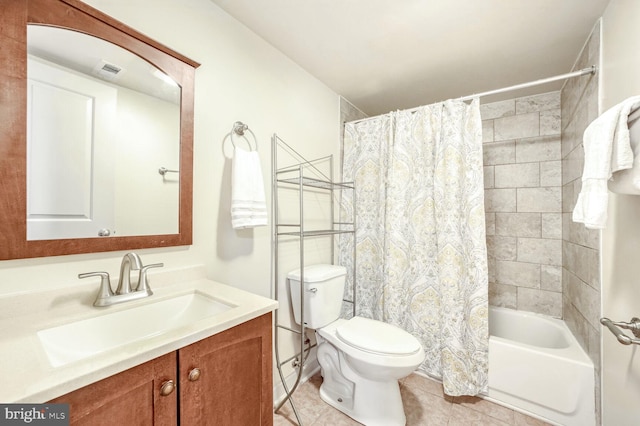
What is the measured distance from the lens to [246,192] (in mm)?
1394

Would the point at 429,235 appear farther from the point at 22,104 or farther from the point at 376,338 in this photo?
the point at 22,104

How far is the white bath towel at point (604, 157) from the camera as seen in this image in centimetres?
85

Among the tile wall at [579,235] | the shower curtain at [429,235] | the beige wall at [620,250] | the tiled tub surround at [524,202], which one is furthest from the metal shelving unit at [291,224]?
the tiled tub surround at [524,202]

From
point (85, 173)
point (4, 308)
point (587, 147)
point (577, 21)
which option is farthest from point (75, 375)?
point (577, 21)

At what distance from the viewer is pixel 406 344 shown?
1467mm

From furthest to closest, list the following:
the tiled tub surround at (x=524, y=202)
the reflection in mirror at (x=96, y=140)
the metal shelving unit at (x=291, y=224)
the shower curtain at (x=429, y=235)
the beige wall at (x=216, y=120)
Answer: the tiled tub surround at (x=524, y=202)
the shower curtain at (x=429, y=235)
the metal shelving unit at (x=291, y=224)
the beige wall at (x=216, y=120)
the reflection in mirror at (x=96, y=140)

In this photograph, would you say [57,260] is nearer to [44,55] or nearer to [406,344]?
[44,55]

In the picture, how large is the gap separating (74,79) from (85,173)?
34 cm

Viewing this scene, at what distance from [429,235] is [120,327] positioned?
183cm

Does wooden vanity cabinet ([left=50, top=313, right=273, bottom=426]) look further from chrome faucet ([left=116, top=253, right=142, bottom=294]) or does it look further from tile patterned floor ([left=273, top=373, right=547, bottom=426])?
tile patterned floor ([left=273, top=373, right=547, bottom=426])

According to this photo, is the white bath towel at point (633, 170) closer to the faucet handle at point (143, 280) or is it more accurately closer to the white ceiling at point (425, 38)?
the white ceiling at point (425, 38)

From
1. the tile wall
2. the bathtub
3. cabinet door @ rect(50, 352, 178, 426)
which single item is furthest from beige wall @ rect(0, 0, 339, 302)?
the tile wall

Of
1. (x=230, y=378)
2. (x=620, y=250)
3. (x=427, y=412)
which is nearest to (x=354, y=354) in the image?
(x=427, y=412)

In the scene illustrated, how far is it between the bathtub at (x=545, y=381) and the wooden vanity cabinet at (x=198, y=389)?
1.57 meters
